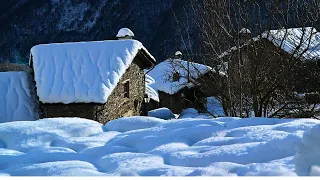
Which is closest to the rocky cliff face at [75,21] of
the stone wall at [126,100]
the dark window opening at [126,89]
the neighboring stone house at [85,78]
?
the stone wall at [126,100]

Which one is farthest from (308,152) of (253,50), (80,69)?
(80,69)

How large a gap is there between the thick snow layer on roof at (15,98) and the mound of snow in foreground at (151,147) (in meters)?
6.21

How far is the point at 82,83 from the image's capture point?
31.9ft

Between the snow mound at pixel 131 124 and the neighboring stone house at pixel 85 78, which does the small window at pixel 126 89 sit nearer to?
the neighboring stone house at pixel 85 78

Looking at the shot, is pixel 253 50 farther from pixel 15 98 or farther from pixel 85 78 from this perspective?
pixel 15 98

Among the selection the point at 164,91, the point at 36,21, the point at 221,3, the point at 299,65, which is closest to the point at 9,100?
the point at 221,3

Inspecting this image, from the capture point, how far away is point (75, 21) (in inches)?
1854

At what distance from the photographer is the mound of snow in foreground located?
2.47 meters

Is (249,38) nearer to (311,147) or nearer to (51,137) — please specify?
(51,137)

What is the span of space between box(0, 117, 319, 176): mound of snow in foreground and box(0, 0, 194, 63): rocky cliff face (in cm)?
4057

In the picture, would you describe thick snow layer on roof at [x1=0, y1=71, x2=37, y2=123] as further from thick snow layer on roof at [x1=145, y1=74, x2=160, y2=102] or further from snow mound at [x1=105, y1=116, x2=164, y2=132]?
thick snow layer on roof at [x1=145, y1=74, x2=160, y2=102]

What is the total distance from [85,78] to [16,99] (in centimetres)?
189

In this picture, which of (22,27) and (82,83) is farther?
(22,27)

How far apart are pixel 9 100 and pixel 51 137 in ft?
23.4
